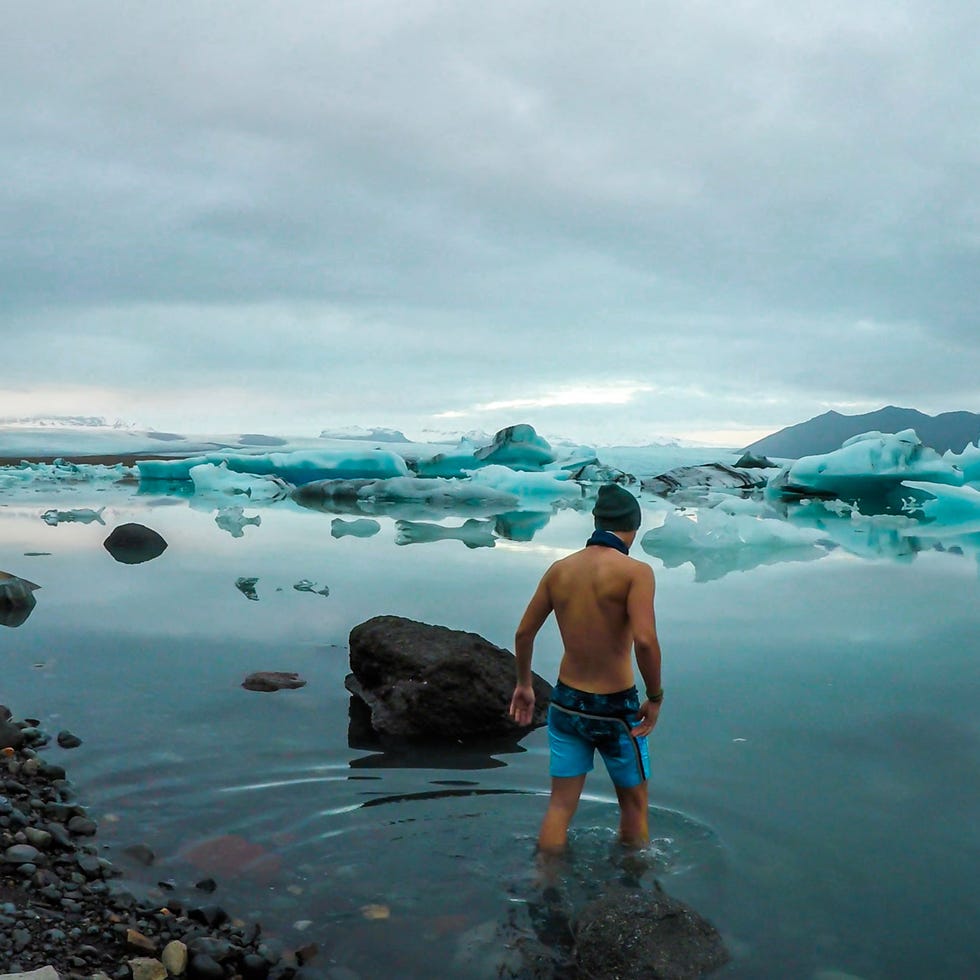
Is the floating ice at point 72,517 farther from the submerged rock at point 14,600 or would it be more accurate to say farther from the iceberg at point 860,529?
the iceberg at point 860,529

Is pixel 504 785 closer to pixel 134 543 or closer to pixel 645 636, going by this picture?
pixel 645 636

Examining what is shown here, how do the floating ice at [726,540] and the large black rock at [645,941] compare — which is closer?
the large black rock at [645,941]

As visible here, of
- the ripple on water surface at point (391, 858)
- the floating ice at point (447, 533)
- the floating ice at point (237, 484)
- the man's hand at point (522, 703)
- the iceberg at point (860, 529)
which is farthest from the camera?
the floating ice at point (237, 484)

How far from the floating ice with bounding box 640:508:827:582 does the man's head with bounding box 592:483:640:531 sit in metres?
9.92

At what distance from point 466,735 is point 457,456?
31.0 meters

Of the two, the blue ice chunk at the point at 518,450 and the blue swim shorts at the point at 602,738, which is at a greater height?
the blue ice chunk at the point at 518,450

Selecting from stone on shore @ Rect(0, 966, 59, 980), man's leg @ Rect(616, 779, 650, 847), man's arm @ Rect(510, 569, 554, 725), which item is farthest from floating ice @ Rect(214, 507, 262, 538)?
stone on shore @ Rect(0, 966, 59, 980)

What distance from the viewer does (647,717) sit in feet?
11.7

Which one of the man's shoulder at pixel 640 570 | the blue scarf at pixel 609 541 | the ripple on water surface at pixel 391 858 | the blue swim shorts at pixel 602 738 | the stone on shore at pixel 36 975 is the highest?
the blue scarf at pixel 609 541

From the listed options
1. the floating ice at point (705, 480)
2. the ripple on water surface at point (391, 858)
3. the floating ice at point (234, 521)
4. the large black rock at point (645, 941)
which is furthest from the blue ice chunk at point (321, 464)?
the large black rock at point (645, 941)

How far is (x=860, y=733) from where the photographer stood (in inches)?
203

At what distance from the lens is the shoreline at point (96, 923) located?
9.12 ft

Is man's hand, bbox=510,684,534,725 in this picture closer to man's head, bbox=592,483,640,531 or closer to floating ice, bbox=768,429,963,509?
man's head, bbox=592,483,640,531

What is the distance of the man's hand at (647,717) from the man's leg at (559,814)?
0.31m
